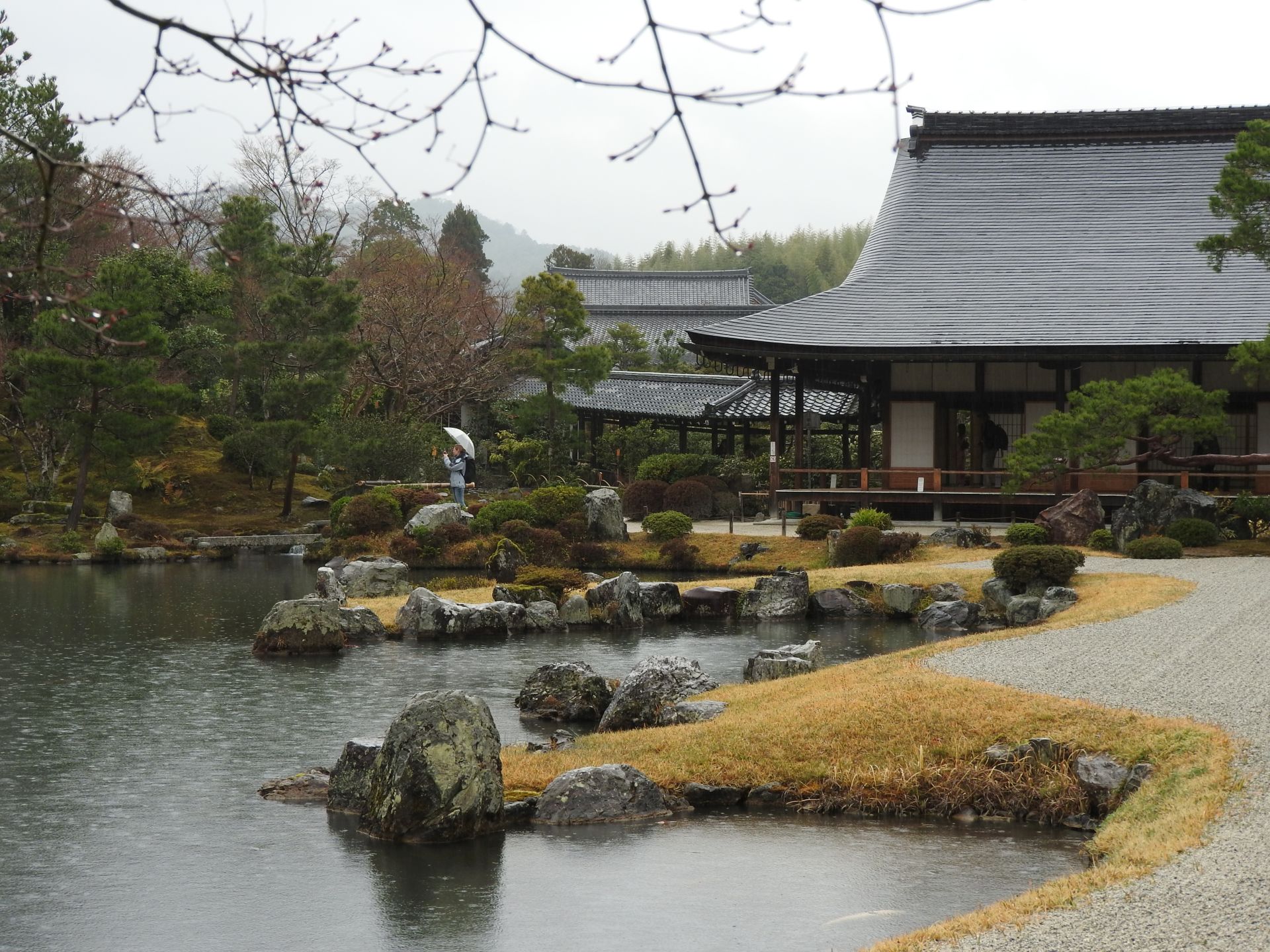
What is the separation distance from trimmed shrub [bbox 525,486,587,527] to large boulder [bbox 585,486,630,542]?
258mm

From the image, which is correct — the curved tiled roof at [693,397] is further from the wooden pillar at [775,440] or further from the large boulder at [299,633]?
the large boulder at [299,633]

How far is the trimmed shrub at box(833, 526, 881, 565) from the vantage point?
2394 centimetres

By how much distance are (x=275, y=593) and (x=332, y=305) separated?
37.2 feet

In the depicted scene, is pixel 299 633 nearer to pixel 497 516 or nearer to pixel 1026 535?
pixel 497 516

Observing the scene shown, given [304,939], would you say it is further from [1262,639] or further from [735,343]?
[735,343]

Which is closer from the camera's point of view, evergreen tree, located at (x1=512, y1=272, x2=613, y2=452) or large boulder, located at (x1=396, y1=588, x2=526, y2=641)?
large boulder, located at (x1=396, y1=588, x2=526, y2=641)

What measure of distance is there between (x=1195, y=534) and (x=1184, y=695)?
1294cm

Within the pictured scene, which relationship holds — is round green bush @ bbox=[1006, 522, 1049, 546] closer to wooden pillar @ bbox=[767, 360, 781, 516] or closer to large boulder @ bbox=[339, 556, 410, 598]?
wooden pillar @ bbox=[767, 360, 781, 516]

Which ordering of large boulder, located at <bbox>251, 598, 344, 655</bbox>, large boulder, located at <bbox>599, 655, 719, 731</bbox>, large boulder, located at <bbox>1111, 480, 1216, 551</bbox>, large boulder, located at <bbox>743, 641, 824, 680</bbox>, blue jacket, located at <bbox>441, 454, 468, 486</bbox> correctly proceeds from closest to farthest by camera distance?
large boulder, located at <bbox>599, 655, 719, 731</bbox> < large boulder, located at <bbox>743, 641, 824, 680</bbox> < large boulder, located at <bbox>251, 598, 344, 655</bbox> < large boulder, located at <bbox>1111, 480, 1216, 551</bbox> < blue jacket, located at <bbox>441, 454, 468, 486</bbox>

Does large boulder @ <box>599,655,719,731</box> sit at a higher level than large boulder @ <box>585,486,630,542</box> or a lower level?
lower

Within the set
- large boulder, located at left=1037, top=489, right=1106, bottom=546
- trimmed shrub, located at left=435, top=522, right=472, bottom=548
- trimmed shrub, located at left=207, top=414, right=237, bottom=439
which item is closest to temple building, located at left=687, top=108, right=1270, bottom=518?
large boulder, located at left=1037, top=489, right=1106, bottom=546

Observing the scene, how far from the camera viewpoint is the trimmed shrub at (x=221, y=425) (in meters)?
38.3

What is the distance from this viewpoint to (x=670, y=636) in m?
19.0

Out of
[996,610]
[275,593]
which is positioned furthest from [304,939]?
[275,593]
